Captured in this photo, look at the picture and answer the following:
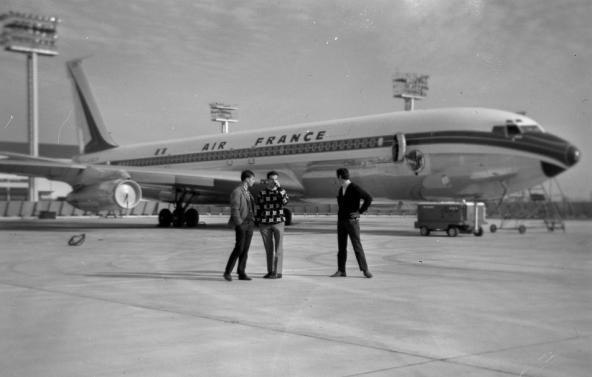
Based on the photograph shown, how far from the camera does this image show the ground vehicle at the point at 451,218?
20.9m

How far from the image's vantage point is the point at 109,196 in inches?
862

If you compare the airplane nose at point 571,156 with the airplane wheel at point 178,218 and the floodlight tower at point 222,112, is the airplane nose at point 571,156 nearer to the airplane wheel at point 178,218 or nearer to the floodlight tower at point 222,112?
the airplane wheel at point 178,218

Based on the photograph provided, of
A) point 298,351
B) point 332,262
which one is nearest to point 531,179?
point 332,262

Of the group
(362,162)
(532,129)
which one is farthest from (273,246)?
(362,162)

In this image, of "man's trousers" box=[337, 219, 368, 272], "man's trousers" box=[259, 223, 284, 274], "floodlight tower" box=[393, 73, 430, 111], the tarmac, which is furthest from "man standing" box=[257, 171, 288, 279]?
"floodlight tower" box=[393, 73, 430, 111]

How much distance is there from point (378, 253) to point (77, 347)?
31.8ft

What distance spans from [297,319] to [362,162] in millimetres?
15253

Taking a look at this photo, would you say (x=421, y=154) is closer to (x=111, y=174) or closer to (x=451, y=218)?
(x=451, y=218)

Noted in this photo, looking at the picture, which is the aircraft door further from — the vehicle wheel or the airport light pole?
the airport light pole

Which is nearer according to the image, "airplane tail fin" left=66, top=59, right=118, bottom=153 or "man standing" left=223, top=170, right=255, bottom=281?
"man standing" left=223, top=170, right=255, bottom=281

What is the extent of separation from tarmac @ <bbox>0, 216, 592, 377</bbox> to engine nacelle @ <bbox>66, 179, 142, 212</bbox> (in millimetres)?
9601

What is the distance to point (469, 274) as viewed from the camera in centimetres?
1036

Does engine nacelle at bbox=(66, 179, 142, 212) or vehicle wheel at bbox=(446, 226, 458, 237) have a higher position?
engine nacelle at bbox=(66, 179, 142, 212)

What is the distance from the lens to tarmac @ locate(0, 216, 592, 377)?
15.7 feet
